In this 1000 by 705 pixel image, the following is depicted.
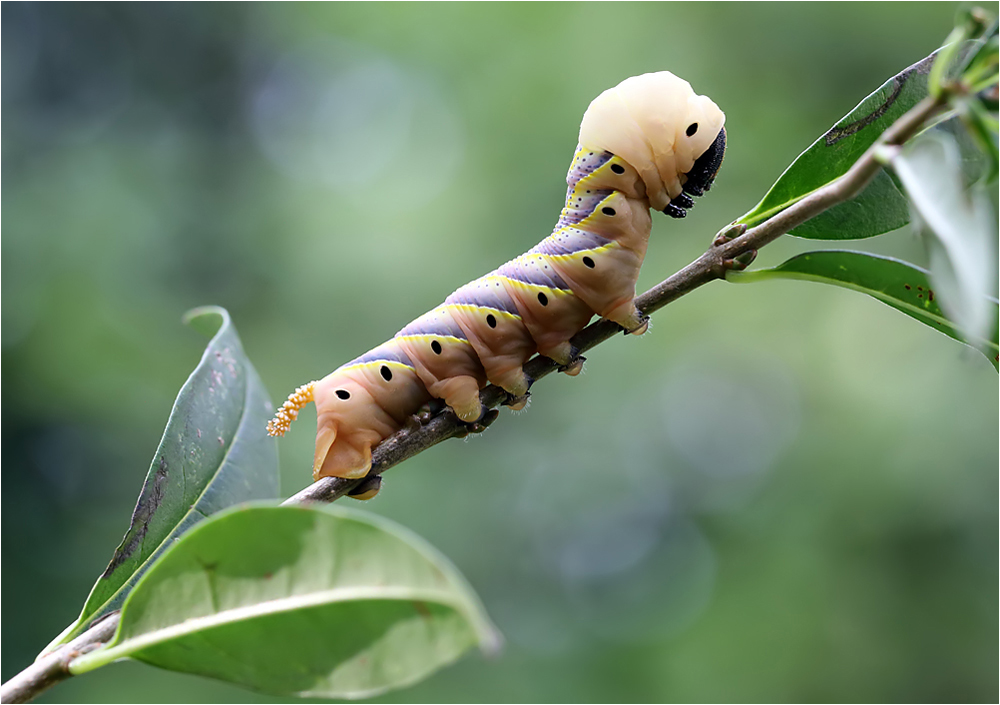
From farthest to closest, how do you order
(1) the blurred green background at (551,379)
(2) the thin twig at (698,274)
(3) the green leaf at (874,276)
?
(1) the blurred green background at (551,379) < (3) the green leaf at (874,276) < (2) the thin twig at (698,274)

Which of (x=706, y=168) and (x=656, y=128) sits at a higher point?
(x=656, y=128)

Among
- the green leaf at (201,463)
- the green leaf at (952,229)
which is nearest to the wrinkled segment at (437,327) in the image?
the green leaf at (201,463)

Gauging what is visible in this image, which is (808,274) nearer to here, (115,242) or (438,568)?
(438,568)

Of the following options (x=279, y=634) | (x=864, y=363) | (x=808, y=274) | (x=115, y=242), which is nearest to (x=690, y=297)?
(x=864, y=363)

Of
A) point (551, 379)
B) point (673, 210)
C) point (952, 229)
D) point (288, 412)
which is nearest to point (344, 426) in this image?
point (288, 412)

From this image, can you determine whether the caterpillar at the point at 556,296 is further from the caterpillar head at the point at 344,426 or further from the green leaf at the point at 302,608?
the green leaf at the point at 302,608

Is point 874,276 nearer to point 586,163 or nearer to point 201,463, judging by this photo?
point 586,163
